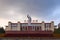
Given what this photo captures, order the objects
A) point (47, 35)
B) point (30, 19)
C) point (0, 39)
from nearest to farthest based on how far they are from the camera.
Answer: point (0, 39), point (47, 35), point (30, 19)

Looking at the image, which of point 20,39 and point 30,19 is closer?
point 20,39

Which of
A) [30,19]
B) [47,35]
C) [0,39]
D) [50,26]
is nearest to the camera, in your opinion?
[0,39]

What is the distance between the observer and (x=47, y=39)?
20094 mm

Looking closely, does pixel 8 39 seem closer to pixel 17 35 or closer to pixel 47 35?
pixel 17 35

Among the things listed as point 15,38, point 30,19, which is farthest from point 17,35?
point 30,19

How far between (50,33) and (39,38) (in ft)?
8.28

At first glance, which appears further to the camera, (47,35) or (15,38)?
(47,35)

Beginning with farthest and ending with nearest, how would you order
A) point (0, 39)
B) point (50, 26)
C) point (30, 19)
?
point (50, 26), point (30, 19), point (0, 39)

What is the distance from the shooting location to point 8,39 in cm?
2020

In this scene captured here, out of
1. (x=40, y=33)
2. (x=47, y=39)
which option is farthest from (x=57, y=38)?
(x=40, y=33)

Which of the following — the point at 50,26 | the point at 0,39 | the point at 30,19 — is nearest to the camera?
the point at 0,39

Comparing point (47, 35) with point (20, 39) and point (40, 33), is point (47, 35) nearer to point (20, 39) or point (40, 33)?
point (40, 33)

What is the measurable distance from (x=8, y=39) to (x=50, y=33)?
184 inches

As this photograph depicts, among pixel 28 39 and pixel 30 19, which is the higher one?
pixel 30 19
